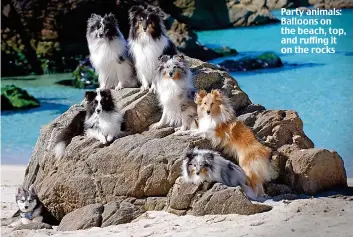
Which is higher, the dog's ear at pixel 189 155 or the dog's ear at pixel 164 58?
the dog's ear at pixel 164 58

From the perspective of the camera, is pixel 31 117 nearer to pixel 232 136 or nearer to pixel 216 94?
pixel 216 94

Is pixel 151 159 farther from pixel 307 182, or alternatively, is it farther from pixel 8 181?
pixel 8 181

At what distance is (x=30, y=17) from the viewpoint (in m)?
15.9

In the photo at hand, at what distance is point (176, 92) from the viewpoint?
6016mm

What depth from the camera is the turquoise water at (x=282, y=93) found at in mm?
9859

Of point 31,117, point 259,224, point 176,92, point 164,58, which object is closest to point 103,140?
point 176,92

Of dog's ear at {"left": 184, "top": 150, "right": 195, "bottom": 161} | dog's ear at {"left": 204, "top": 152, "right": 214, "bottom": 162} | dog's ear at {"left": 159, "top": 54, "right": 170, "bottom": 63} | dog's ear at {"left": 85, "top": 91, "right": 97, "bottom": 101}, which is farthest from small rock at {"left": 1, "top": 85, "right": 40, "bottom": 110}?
dog's ear at {"left": 204, "top": 152, "right": 214, "bottom": 162}

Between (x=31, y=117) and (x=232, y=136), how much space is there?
23.7 ft

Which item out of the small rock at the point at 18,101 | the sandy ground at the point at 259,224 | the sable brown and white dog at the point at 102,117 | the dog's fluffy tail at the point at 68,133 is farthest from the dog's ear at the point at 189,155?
the small rock at the point at 18,101

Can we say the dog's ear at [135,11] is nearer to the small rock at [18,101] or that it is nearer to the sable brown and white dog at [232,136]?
the sable brown and white dog at [232,136]

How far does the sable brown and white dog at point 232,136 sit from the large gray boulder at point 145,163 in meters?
0.12

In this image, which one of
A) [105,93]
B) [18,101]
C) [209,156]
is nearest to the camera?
[209,156]

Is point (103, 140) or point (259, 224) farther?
point (103, 140)

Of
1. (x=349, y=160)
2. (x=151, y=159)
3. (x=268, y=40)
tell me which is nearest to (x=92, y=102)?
(x=151, y=159)
